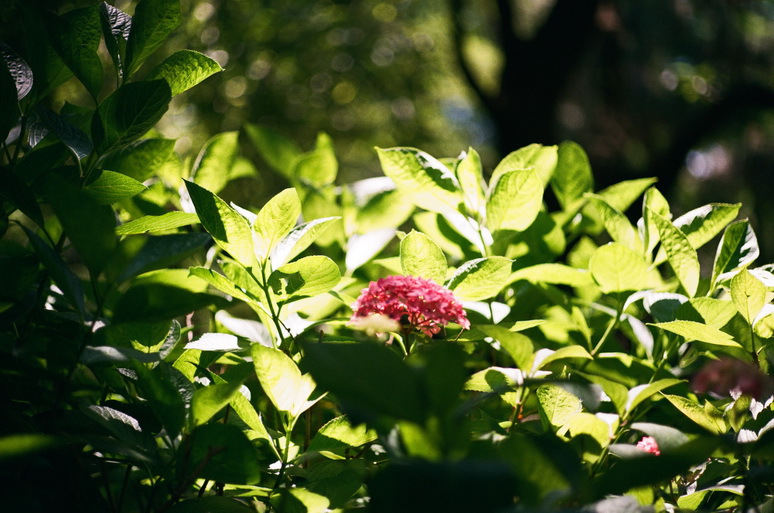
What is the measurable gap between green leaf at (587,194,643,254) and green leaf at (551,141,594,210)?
3.1 inches

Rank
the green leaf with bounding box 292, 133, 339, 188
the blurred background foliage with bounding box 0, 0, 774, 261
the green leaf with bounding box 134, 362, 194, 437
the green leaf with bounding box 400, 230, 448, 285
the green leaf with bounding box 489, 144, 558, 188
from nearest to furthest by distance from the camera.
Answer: the green leaf with bounding box 134, 362, 194, 437, the green leaf with bounding box 400, 230, 448, 285, the green leaf with bounding box 489, 144, 558, 188, the green leaf with bounding box 292, 133, 339, 188, the blurred background foliage with bounding box 0, 0, 774, 261

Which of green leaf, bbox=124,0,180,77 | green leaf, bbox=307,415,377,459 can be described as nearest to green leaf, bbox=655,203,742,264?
green leaf, bbox=307,415,377,459

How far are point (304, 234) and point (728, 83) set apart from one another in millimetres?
3794

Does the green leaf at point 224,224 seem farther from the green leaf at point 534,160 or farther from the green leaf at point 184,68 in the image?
the green leaf at point 534,160

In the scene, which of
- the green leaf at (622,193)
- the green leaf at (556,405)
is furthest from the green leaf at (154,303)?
the green leaf at (622,193)

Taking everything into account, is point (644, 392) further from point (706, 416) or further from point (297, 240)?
point (297, 240)

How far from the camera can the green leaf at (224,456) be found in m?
0.36

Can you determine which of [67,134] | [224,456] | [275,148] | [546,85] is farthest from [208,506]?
[546,85]

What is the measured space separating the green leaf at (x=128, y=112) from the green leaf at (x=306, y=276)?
13 cm

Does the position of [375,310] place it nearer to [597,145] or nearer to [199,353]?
[199,353]

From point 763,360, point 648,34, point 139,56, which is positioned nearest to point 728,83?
point 648,34

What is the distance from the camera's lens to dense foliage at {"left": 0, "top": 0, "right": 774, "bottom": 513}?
0.30 m

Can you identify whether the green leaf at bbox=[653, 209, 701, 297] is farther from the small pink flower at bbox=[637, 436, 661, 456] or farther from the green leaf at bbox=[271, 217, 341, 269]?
the green leaf at bbox=[271, 217, 341, 269]

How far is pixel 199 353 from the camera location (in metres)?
0.50
